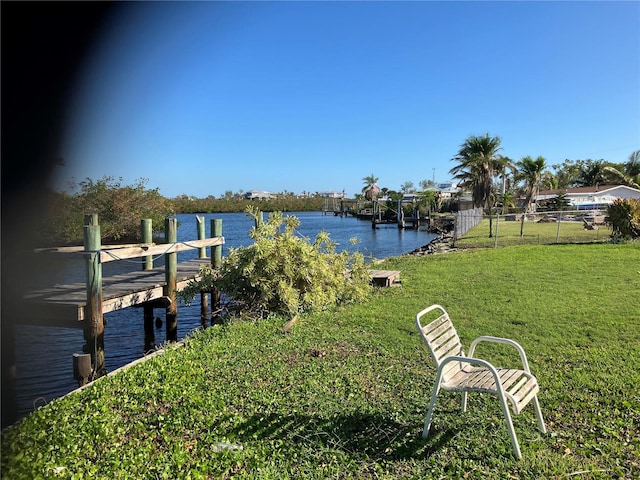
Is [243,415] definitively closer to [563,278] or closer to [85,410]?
[85,410]

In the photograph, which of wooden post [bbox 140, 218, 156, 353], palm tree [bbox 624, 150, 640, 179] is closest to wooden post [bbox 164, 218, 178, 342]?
wooden post [bbox 140, 218, 156, 353]

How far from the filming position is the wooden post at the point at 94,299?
6727 millimetres

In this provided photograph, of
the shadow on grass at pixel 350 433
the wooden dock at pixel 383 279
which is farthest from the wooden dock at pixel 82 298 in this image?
the shadow on grass at pixel 350 433

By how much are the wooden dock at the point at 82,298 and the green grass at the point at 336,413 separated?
1.77 m

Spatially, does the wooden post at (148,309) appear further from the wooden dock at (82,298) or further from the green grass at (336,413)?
the green grass at (336,413)

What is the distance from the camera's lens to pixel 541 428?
149 inches

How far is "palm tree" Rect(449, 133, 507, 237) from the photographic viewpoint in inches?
1227

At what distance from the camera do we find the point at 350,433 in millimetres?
3795

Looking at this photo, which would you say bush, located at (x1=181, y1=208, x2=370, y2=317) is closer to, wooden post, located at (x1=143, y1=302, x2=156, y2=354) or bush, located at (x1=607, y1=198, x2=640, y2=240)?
wooden post, located at (x1=143, y1=302, x2=156, y2=354)

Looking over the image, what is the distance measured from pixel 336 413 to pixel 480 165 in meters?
29.5

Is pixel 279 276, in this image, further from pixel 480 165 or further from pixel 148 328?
pixel 480 165

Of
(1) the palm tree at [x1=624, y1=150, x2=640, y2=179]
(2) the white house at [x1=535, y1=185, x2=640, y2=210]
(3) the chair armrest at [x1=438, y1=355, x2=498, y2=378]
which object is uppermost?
(1) the palm tree at [x1=624, y1=150, x2=640, y2=179]

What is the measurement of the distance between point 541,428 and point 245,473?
237cm

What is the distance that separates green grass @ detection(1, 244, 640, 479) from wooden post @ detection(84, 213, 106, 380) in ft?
4.81
